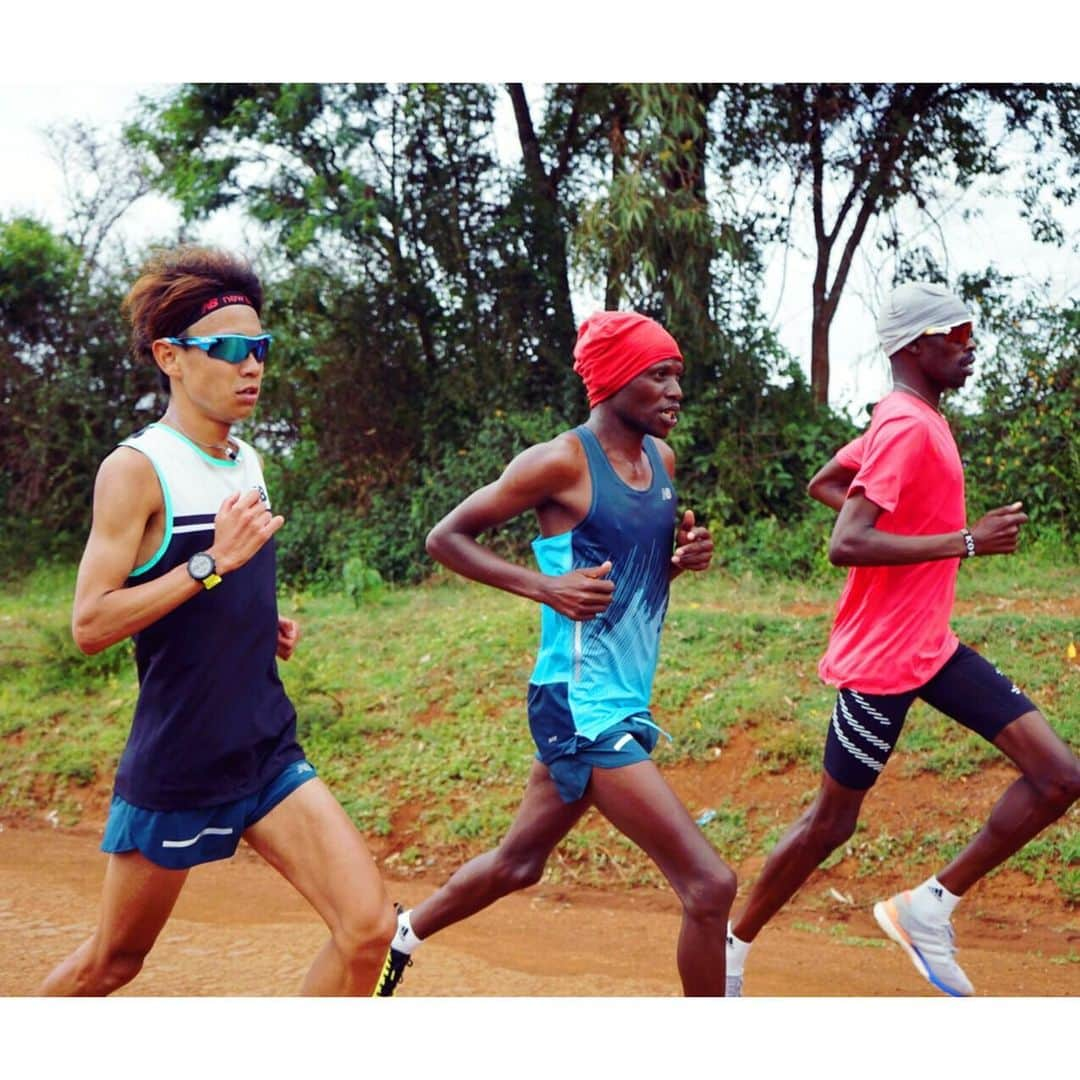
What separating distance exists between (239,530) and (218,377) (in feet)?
1.50

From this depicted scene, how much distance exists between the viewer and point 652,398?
386cm

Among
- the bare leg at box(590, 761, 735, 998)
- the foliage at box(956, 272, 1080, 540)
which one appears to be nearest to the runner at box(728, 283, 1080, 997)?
the bare leg at box(590, 761, 735, 998)

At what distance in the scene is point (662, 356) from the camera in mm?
3857

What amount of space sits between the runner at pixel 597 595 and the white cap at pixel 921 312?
88 cm

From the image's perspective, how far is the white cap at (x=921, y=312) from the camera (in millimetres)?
4246

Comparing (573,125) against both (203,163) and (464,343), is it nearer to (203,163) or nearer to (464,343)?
(464,343)

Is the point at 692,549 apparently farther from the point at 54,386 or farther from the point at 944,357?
the point at 54,386

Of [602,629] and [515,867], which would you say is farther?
[515,867]

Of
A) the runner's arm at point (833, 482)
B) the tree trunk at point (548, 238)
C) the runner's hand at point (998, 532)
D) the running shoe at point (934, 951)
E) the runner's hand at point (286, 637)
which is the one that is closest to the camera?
the runner's hand at point (286, 637)

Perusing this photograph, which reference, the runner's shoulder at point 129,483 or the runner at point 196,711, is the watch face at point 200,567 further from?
the runner's shoulder at point 129,483

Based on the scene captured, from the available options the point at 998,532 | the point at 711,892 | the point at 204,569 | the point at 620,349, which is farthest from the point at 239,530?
the point at 998,532

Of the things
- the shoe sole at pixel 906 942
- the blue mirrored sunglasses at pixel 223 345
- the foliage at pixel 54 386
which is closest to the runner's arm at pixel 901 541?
the shoe sole at pixel 906 942

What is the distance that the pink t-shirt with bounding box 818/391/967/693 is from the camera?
4.11 m

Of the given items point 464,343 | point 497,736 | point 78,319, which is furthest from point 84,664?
point 78,319
